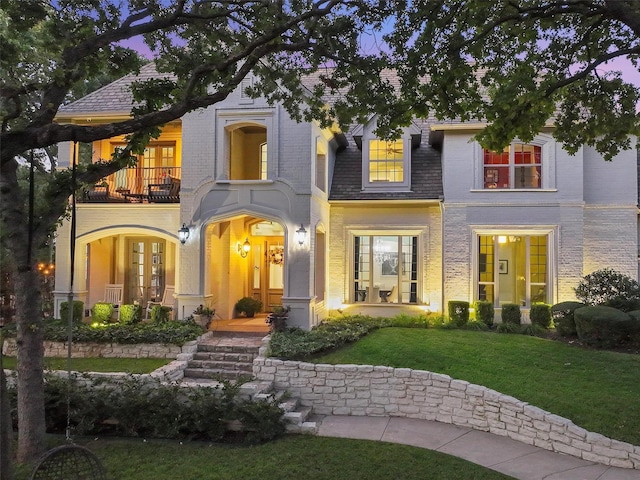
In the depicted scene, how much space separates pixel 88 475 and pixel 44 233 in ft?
11.7

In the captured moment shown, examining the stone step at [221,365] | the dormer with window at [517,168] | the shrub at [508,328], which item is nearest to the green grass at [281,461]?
the stone step at [221,365]

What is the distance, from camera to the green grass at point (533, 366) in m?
8.21

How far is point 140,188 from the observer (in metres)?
15.5

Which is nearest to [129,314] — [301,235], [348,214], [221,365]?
[221,365]

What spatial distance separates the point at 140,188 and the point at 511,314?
11.6 metres

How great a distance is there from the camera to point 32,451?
24.0 ft

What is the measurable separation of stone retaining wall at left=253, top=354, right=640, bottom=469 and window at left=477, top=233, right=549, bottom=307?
6.15m

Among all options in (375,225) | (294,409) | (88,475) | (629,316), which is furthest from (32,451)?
(629,316)

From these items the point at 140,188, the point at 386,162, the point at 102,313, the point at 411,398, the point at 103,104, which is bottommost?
the point at 411,398

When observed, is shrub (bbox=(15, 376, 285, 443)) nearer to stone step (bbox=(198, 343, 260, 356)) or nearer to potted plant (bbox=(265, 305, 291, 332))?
stone step (bbox=(198, 343, 260, 356))

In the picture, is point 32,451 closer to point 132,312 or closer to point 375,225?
point 132,312

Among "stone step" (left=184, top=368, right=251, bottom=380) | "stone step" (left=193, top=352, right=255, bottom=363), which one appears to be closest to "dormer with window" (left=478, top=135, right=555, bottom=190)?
"stone step" (left=193, top=352, right=255, bottom=363)

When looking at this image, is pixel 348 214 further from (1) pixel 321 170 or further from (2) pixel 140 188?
(2) pixel 140 188

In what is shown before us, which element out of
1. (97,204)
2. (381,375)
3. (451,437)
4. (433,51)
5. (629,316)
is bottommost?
(451,437)
